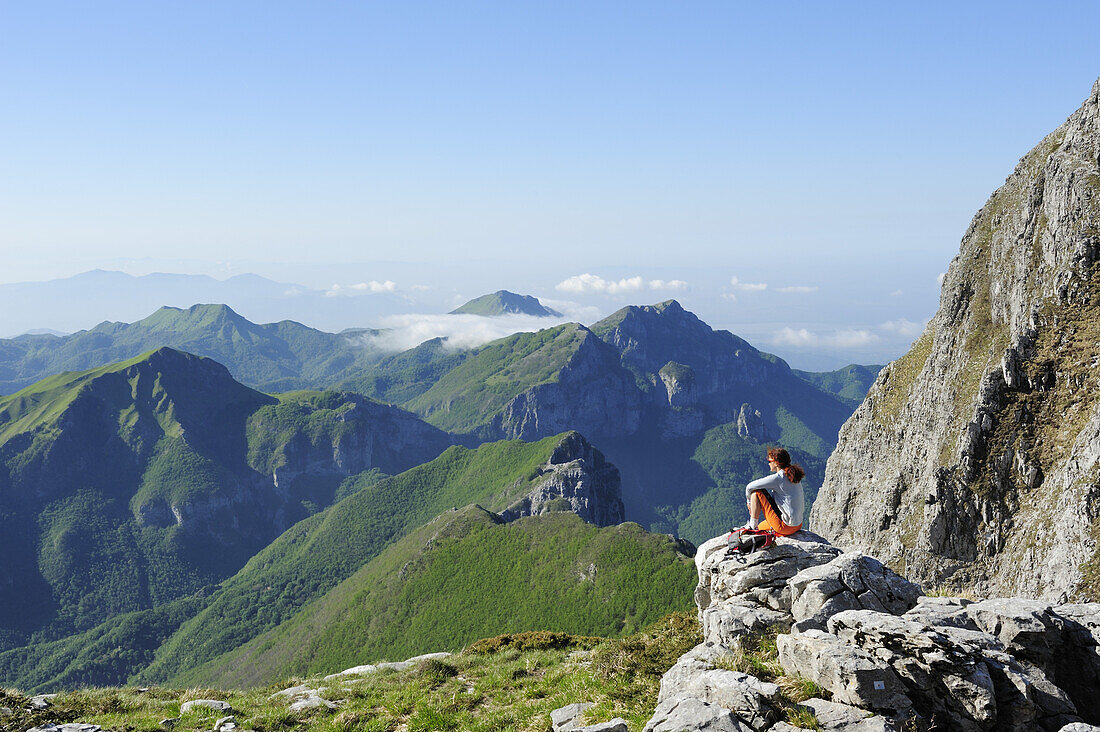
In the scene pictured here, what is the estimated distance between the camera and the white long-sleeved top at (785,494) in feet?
63.7

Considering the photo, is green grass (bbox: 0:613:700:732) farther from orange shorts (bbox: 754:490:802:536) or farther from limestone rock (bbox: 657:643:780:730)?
orange shorts (bbox: 754:490:802:536)

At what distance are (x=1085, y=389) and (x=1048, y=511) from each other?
46.5 feet

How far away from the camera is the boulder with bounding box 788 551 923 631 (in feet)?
53.6

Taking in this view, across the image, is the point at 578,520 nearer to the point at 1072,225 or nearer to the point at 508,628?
the point at 508,628

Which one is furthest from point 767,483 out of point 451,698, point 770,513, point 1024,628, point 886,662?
point 451,698

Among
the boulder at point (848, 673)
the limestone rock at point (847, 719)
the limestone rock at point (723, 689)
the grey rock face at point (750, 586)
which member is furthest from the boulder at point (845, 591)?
the limestone rock at point (847, 719)

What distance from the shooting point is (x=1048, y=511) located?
195 ft

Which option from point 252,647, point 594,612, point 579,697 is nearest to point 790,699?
point 579,697

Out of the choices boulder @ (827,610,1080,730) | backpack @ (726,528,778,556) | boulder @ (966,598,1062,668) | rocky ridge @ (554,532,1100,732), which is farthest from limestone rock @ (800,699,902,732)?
backpack @ (726,528,778,556)

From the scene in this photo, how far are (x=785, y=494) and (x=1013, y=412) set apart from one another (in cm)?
6632

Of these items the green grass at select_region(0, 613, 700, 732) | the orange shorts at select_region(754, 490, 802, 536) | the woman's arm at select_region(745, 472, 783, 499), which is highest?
the woman's arm at select_region(745, 472, 783, 499)

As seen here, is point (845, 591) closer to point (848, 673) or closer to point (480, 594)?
point (848, 673)

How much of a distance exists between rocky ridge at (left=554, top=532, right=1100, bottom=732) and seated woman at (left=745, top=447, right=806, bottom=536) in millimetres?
2252

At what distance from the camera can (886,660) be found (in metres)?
12.9
